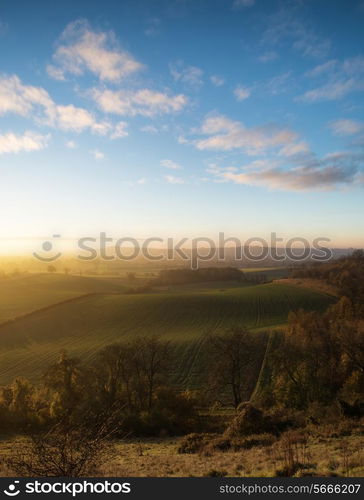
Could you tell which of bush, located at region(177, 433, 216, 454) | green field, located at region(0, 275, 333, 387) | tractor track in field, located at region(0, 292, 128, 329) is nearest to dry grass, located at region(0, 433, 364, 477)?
bush, located at region(177, 433, 216, 454)

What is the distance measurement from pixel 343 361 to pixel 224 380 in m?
12.4

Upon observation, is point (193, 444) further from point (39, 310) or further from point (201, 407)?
point (39, 310)

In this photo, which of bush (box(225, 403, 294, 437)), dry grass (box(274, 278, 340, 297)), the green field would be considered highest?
dry grass (box(274, 278, 340, 297))

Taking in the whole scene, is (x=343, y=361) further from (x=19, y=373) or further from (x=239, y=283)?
(x=239, y=283)

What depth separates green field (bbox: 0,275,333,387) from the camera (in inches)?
1976

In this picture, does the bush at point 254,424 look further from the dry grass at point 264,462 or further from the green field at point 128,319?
the green field at point 128,319

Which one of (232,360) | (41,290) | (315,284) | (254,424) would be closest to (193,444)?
(254,424)

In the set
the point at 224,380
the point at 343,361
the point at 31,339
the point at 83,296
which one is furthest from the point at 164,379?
the point at 83,296

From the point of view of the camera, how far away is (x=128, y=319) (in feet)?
228

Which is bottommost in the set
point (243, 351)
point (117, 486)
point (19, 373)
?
point (19, 373)

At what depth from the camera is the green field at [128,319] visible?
50.2 m

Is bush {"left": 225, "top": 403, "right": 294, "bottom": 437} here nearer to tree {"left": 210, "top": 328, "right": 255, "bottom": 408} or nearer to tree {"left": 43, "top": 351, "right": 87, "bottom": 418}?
tree {"left": 210, "top": 328, "right": 255, "bottom": 408}

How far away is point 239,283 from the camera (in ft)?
390

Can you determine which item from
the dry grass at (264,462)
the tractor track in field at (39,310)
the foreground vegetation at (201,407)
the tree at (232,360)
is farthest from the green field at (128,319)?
the dry grass at (264,462)
